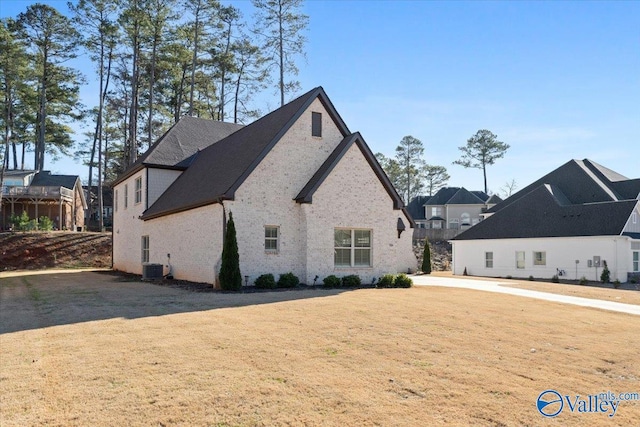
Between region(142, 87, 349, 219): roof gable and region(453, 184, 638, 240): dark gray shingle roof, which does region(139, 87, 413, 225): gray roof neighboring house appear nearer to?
region(142, 87, 349, 219): roof gable

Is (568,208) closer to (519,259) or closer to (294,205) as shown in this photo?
(519,259)

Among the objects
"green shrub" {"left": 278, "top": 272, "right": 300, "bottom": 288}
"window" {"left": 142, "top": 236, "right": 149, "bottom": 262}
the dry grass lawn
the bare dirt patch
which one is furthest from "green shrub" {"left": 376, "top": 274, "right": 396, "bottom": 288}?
the bare dirt patch

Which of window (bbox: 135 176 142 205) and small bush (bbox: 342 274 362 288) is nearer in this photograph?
small bush (bbox: 342 274 362 288)

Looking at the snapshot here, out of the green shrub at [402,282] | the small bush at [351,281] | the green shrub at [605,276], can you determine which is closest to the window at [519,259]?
the green shrub at [605,276]

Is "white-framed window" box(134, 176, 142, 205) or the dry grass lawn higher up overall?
"white-framed window" box(134, 176, 142, 205)

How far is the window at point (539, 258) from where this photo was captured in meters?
29.9

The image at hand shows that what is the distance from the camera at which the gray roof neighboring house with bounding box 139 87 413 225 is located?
1750cm

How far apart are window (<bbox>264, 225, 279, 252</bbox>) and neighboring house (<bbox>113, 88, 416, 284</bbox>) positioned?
0.12 feet

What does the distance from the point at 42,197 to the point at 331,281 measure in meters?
35.3

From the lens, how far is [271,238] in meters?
17.7

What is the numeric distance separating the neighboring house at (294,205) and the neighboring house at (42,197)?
2618cm

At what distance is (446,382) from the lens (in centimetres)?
600

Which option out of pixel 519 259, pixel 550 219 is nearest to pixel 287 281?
pixel 519 259

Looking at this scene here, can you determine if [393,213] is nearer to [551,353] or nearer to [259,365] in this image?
[551,353]
